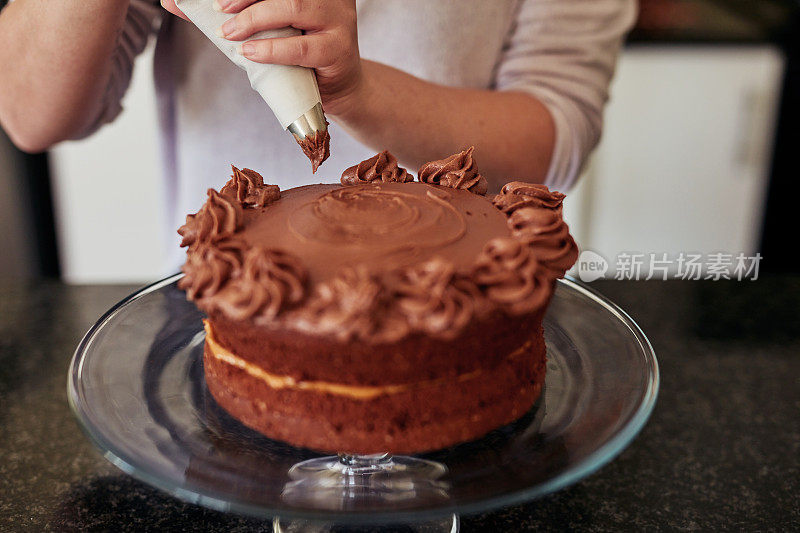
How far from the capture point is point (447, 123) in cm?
140

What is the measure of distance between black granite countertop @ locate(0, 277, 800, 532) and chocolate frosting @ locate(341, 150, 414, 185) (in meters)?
0.52

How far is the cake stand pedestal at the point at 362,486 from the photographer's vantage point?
2.65ft

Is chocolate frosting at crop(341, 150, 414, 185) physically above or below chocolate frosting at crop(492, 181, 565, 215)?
below

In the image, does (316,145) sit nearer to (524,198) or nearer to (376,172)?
(376,172)

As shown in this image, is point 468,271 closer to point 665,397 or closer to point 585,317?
point 585,317

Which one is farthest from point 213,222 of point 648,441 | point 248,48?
point 648,441

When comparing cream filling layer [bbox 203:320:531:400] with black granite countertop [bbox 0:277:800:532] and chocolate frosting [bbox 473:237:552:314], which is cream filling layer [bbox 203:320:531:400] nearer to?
chocolate frosting [bbox 473:237:552:314]

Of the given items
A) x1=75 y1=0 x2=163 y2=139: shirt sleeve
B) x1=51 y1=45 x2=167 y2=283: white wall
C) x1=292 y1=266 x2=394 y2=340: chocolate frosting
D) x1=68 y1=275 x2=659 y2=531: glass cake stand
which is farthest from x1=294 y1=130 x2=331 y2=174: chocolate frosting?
x1=51 y1=45 x2=167 y2=283: white wall

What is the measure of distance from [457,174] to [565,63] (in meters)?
0.57

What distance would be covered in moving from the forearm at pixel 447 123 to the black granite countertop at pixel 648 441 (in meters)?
0.42

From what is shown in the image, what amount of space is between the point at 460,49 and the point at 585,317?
2.20 ft

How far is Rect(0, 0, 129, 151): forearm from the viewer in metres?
→ 1.24

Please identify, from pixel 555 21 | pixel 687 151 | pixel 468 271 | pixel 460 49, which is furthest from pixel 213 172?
pixel 687 151

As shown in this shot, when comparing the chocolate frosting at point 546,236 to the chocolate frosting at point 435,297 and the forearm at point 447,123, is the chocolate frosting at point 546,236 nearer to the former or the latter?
the chocolate frosting at point 435,297
